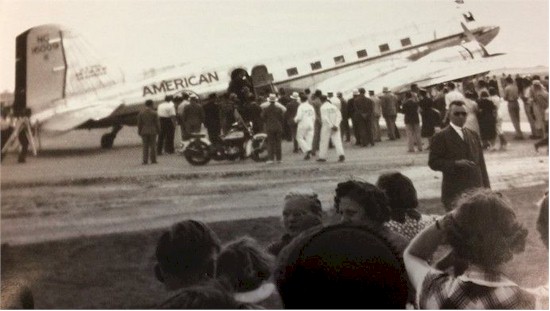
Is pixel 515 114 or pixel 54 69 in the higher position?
pixel 54 69

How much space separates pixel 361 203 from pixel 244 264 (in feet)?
2.65

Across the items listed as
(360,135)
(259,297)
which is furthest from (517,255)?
(259,297)

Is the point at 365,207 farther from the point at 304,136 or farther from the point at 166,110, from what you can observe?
the point at 166,110

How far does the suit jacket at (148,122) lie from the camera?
5.12 meters

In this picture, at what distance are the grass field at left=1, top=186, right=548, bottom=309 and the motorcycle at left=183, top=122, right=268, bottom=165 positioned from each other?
1.38 feet

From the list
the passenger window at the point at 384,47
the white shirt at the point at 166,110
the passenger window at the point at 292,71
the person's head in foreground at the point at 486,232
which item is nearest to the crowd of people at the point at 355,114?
the white shirt at the point at 166,110

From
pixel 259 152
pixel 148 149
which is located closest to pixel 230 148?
pixel 259 152

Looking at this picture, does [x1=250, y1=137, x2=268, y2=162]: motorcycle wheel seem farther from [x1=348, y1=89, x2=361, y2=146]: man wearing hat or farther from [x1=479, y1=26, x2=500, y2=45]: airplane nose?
[x1=479, y1=26, x2=500, y2=45]: airplane nose

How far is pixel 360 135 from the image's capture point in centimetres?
516

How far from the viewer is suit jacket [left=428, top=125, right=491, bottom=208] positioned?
5.04 metres

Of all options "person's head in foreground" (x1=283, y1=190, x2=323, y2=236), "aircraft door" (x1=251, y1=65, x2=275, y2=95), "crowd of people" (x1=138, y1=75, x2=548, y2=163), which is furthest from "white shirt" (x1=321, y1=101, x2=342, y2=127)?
"person's head in foreground" (x1=283, y1=190, x2=323, y2=236)

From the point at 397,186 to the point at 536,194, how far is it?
88 cm

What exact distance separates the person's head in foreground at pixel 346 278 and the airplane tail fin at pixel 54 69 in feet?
5.47

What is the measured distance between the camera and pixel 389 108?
5184mm
